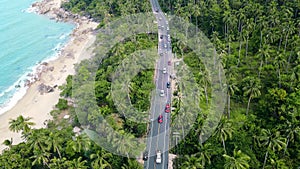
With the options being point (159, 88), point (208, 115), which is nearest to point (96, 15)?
point (159, 88)

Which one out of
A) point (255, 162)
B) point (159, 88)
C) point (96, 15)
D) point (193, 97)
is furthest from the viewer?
point (96, 15)

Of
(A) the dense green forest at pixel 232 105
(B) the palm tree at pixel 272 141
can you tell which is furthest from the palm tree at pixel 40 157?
(B) the palm tree at pixel 272 141

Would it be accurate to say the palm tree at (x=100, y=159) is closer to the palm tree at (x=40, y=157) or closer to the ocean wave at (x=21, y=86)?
the palm tree at (x=40, y=157)

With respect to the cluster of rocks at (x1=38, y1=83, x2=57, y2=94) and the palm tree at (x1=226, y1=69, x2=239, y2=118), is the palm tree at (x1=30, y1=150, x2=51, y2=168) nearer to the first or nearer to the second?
the cluster of rocks at (x1=38, y1=83, x2=57, y2=94)

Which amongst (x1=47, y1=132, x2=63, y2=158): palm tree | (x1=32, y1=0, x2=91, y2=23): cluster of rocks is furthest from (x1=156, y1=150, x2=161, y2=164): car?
(x1=32, y1=0, x2=91, y2=23): cluster of rocks

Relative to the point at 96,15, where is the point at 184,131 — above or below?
below

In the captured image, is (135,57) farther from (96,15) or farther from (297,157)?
(96,15)

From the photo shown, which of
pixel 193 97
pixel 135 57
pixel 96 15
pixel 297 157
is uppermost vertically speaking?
pixel 96 15
